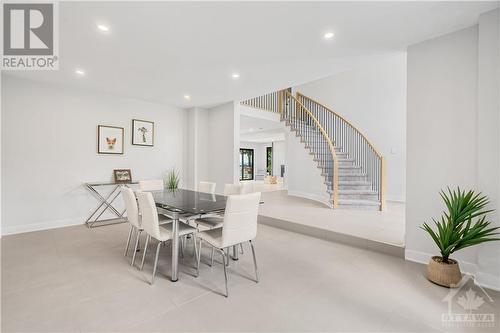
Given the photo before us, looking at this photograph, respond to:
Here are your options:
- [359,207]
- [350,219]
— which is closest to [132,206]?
[350,219]

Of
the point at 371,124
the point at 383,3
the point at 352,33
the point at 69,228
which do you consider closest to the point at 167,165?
the point at 69,228

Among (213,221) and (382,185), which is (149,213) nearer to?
(213,221)

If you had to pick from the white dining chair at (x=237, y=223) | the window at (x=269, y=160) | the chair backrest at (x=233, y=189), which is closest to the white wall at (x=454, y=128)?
the white dining chair at (x=237, y=223)

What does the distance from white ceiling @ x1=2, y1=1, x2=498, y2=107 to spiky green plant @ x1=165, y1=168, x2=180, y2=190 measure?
2305 mm

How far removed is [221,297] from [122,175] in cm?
381

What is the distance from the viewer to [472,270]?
2.38 metres

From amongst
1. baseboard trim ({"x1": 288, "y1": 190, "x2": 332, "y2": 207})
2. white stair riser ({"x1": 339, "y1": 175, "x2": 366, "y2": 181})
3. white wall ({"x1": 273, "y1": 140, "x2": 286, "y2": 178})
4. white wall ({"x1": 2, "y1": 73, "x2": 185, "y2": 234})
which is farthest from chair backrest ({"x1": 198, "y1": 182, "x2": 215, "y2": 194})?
white wall ({"x1": 273, "y1": 140, "x2": 286, "y2": 178})

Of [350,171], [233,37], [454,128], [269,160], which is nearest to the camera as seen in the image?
[454,128]

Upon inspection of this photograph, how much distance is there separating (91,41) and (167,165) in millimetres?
3337

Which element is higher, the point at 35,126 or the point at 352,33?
the point at 352,33

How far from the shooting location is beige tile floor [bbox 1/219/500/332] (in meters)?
1.71

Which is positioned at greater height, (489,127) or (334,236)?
(489,127)

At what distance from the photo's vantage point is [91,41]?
267 cm

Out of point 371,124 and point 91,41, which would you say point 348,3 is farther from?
point 371,124
